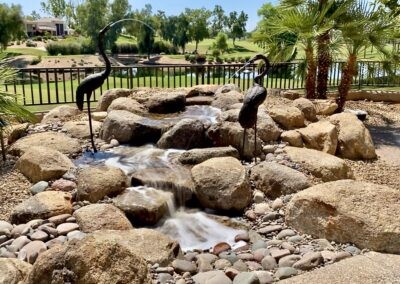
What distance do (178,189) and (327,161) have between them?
1.97 m

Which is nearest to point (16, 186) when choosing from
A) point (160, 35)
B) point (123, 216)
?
point (123, 216)

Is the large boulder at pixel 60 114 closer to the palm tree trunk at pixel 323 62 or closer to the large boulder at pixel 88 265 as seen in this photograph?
the large boulder at pixel 88 265

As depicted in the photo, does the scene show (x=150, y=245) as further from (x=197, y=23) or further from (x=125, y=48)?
(x=197, y=23)

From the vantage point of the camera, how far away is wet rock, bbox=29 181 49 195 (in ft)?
14.9

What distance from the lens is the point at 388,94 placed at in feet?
36.2

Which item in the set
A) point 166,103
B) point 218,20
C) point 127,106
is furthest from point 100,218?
point 218,20

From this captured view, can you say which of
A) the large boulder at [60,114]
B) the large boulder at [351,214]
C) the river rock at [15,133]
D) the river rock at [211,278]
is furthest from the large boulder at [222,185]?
the large boulder at [60,114]

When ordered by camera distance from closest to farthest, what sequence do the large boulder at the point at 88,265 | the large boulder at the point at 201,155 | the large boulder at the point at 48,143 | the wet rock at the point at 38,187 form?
the large boulder at the point at 88,265
the wet rock at the point at 38,187
the large boulder at the point at 201,155
the large boulder at the point at 48,143

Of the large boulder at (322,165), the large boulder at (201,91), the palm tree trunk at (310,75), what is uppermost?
the palm tree trunk at (310,75)

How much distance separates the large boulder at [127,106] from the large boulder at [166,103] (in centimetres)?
17

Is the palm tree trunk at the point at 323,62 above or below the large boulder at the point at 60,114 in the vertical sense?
above

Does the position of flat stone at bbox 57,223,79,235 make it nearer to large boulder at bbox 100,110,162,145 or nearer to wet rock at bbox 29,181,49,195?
wet rock at bbox 29,181,49,195

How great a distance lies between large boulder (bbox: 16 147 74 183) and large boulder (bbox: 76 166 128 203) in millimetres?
369

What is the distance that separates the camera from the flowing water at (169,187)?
424 cm
